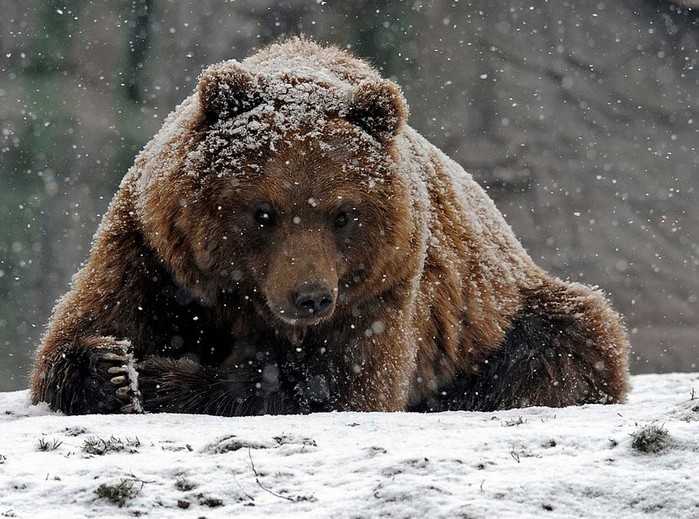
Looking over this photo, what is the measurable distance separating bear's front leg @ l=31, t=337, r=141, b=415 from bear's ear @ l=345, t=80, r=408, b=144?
1.47 m

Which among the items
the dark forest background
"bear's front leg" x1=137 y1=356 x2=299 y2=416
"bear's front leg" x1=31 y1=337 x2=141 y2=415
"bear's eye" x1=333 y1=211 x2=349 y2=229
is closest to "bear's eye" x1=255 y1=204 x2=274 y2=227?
"bear's eye" x1=333 y1=211 x2=349 y2=229

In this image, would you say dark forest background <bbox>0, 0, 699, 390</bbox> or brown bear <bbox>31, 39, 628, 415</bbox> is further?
dark forest background <bbox>0, 0, 699, 390</bbox>

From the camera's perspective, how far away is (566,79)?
1203 centimetres

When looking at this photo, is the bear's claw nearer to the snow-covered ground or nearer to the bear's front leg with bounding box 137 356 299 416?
the bear's front leg with bounding box 137 356 299 416

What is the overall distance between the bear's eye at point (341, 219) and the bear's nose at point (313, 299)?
445 mm

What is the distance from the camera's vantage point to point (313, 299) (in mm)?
4098

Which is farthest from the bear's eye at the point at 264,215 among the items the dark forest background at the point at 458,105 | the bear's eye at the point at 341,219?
the dark forest background at the point at 458,105

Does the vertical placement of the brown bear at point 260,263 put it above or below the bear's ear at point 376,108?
below

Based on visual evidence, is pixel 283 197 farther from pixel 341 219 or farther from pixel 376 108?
pixel 376 108

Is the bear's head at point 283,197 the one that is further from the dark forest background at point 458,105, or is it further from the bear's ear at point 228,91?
the dark forest background at point 458,105

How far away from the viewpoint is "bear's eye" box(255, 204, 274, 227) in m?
4.38

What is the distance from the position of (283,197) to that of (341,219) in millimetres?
291

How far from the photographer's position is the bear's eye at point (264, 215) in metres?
4.38

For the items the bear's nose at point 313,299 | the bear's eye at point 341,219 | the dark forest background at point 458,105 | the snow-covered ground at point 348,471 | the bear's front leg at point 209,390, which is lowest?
the snow-covered ground at point 348,471
